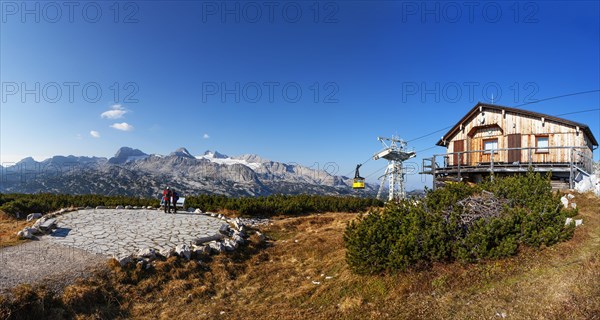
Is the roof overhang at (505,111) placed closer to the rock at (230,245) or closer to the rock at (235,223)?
the rock at (235,223)

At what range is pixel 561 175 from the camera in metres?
19.4

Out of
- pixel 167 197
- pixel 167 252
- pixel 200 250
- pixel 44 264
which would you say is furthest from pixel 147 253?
pixel 167 197

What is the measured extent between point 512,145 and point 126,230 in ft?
82.4

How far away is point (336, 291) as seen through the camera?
7875 millimetres

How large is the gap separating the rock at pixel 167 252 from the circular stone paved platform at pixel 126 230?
386 millimetres

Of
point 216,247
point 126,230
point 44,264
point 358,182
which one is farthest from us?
point 358,182

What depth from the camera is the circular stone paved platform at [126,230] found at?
11766 millimetres

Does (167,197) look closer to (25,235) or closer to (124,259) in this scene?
(25,235)

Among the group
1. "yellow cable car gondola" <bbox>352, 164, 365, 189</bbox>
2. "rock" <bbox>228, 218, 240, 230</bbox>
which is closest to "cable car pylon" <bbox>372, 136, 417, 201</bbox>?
"yellow cable car gondola" <bbox>352, 164, 365, 189</bbox>

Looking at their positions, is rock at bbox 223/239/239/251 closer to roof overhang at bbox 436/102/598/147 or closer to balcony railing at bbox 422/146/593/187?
balcony railing at bbox 422/146/593/187

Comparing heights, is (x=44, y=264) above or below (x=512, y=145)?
below

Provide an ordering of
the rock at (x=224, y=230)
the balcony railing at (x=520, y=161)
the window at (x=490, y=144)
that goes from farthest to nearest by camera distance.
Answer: the window at (x=490, y=144) → the balcony railing at (x=520, y=161) → the rock at (x=224, y=230)

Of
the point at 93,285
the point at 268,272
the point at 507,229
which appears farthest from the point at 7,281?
the point at 507,229

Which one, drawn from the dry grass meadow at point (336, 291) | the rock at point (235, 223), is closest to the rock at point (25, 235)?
the dry grass meadow at point (336, 291)
